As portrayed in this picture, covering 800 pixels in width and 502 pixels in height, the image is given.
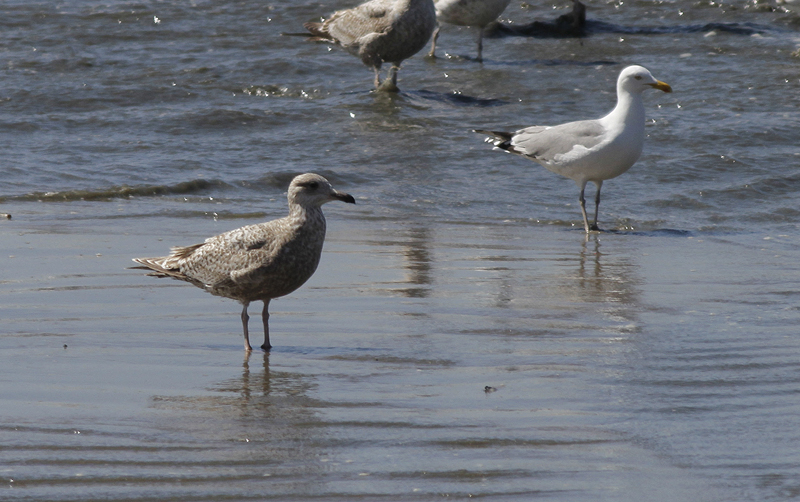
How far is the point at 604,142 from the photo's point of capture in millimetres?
8820

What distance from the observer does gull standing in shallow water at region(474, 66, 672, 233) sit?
28.9ft

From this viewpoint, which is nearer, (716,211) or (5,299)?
(5,299)

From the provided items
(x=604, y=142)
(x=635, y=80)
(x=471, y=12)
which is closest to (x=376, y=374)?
(x=604, y=142)

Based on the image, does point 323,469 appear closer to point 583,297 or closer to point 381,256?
point 583,297

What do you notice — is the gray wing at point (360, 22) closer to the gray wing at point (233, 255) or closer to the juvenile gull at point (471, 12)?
the juvenile gull at point (471, 12)

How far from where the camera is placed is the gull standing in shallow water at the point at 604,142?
882 cm

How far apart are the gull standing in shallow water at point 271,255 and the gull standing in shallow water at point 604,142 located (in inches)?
152

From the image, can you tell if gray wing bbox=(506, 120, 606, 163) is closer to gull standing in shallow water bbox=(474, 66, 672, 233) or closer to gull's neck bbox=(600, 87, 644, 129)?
gull standing in shallow water bbox=(474, 66, 672, 233)

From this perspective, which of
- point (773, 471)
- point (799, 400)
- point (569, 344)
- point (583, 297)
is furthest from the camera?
point (583, 297)

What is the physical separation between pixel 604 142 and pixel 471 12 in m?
7.81

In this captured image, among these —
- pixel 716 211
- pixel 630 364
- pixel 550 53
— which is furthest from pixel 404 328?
pixel 550 53

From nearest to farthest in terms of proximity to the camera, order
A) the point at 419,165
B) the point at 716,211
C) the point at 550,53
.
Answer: the point at 716,211 → the point at 419,165 → the point at 550,53

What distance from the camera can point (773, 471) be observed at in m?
3.83

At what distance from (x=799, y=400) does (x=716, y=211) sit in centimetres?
535
